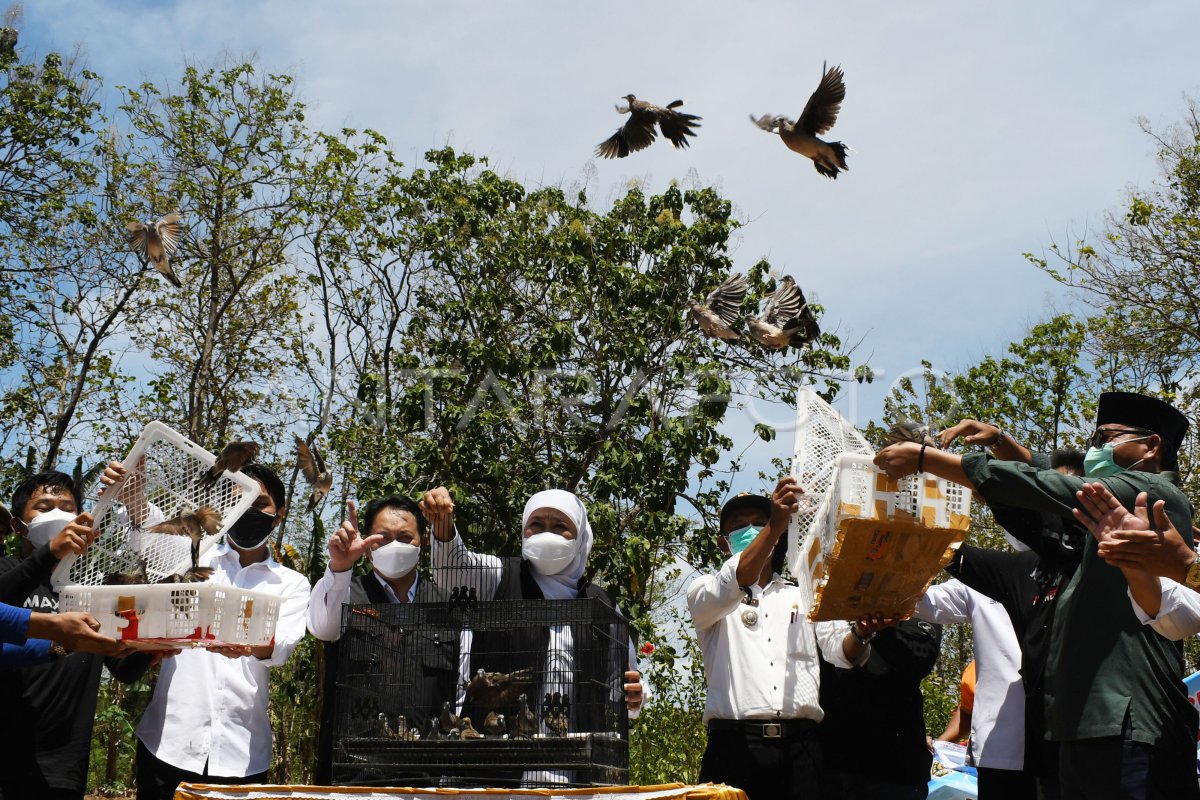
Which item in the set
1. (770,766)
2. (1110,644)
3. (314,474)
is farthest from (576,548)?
(314,474)

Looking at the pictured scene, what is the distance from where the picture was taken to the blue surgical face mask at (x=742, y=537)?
185 inches

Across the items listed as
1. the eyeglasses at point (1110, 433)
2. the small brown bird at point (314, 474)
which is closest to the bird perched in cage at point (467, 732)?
the eyeglasses at point (1110, 433)

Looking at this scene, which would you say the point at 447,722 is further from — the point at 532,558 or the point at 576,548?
the point at 576,548

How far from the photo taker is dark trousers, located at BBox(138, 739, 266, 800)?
13.7 ft

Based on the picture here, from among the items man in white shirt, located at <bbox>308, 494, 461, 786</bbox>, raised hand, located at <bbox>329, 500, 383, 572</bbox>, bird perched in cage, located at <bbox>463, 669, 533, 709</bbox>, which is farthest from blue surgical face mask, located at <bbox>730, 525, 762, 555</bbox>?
raised hand, located at <bbox>329, 500, 383, 572</bbox>

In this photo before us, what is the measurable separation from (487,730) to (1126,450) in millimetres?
2124

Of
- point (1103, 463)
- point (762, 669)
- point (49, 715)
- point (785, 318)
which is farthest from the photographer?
point (785, 318)

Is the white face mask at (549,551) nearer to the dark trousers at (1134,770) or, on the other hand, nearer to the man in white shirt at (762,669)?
the man in white shirt at (762,669)

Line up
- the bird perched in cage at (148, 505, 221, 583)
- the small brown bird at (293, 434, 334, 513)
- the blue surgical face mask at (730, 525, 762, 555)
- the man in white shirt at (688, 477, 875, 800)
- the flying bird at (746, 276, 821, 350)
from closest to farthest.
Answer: the bird perched in cage at (148, 505, 221, 583)
the man in white shirt at (688, 477, 875, 800)
the blue surgical face mask at (730, 525, 762, 555)
the small brown bird at (293, 434, 334, 513)
the flying bird at (746, 276, 821, 350)

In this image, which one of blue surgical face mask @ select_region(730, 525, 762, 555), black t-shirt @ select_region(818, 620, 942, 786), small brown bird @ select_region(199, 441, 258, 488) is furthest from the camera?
blue surgical face mask @ select_region(730, 525, 762, 555)

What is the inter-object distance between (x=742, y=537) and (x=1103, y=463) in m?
1.54

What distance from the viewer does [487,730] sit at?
3.51m

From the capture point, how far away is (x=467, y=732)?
3465 mm

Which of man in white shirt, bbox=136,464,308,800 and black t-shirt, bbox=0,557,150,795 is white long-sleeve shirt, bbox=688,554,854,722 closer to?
man in white shirt, bbox=136,464,308,800
